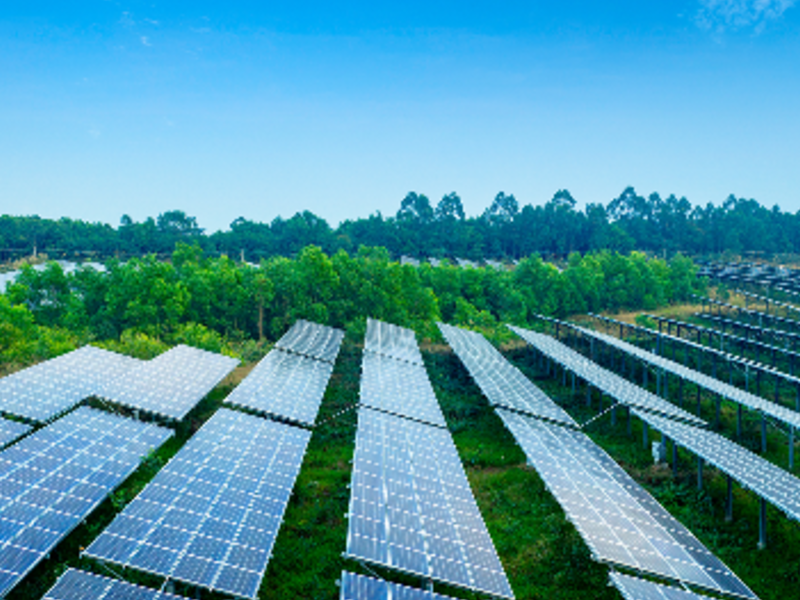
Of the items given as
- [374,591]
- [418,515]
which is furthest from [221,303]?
[374,591]

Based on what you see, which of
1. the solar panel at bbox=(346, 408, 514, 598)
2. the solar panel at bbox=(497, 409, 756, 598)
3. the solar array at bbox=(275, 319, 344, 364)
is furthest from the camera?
the solar array at bbox=(275, 319, 344, 364)

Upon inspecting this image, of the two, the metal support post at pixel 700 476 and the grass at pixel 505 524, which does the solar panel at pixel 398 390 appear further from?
the metal support post at pixel 700 476

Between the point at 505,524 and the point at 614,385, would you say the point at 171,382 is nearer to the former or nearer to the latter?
the point at 505,524

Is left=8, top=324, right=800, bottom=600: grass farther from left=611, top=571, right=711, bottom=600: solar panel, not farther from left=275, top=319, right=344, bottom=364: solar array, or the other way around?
left=275, top=319, right=344, bottom=364: solar array

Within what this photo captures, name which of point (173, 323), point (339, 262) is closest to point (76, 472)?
point (173, 323)

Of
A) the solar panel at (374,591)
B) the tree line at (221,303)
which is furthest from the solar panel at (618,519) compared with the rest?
the tree line at (221,303)

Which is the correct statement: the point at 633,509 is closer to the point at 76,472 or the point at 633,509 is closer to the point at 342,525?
the point at 342,525

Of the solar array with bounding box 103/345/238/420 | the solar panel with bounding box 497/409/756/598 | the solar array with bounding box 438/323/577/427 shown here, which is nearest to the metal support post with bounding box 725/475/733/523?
the solar panel with bounding box 497/409/756/598
